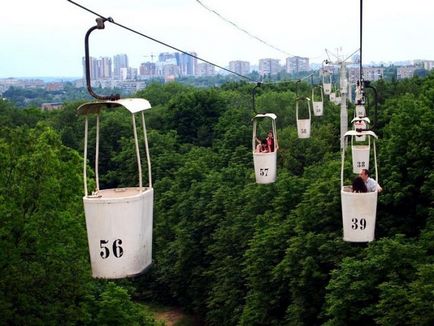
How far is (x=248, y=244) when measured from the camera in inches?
1407

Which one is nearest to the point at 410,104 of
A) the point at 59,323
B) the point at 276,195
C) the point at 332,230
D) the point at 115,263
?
the point at 332,230

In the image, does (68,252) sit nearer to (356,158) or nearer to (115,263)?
(356,158)

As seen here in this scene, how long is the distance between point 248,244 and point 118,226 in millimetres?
25788

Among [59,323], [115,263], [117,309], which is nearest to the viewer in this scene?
[115,263]

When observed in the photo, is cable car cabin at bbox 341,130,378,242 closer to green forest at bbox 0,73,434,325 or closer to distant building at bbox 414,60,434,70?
green forest at bbox 0,73,434,325

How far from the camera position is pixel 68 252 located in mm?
28562

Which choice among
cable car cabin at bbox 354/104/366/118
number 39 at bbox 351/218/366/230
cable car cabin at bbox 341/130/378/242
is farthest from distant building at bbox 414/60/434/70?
number 39 at bbox 351/218/366/230

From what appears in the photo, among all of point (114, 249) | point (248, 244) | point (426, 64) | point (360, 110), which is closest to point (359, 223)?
point (114, 249)

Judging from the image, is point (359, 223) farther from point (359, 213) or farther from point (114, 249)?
point (114, 249)

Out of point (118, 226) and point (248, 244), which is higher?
point (118, 226)

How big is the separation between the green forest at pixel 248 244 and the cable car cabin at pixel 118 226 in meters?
12.3


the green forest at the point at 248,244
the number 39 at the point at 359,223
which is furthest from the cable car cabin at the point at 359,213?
the green forest at the point at 248,244

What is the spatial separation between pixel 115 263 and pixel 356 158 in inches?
611

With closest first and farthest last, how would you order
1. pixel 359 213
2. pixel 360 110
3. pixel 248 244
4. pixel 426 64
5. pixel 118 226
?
pixel 118 226, pixel 359 213, pixel 360 110, pixel 248 244, pixel 426 64
